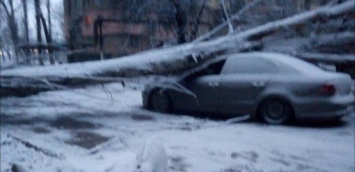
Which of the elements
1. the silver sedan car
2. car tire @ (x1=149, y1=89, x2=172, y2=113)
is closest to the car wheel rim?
the silver sedan car

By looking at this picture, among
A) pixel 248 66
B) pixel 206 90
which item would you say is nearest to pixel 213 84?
pixel 206 90

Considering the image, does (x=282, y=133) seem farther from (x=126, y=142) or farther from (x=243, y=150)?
A: (x=126, y=142)

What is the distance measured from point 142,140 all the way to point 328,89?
2.92 m

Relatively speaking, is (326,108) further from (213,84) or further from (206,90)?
(206,90)

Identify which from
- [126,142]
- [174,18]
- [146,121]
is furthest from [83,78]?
[146,121]

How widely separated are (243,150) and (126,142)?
1469 millimetres

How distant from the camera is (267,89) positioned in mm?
7738

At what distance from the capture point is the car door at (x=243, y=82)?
7758 millimetres

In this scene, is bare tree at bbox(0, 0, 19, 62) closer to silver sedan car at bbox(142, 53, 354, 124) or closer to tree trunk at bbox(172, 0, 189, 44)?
tree trunk at bbox(172, 0, 189, 44)

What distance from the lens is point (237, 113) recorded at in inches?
317

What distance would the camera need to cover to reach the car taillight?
23.6ft

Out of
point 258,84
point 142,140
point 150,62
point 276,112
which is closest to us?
point 150,62

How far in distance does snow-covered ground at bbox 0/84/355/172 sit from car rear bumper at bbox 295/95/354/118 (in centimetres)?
23

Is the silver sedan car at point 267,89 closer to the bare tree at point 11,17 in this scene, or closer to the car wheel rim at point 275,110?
the car wheel rim at point 275,110
